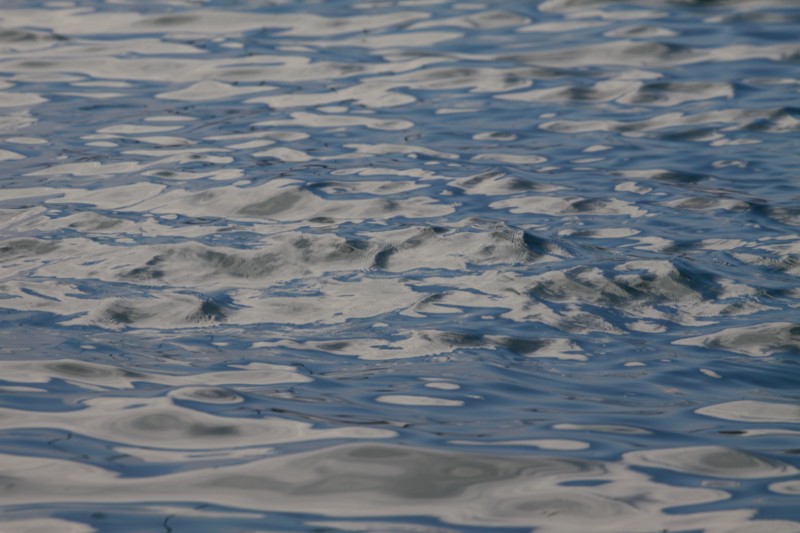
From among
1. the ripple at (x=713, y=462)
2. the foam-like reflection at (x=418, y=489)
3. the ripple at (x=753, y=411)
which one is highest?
the foam-like reflection at (x=418, y=489)

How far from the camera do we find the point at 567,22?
36.9 ft

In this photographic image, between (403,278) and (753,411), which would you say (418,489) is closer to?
(753,411)

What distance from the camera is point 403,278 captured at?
5.75m

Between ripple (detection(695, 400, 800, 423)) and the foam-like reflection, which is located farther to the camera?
ripple (detection(695, 400, 800, 423))

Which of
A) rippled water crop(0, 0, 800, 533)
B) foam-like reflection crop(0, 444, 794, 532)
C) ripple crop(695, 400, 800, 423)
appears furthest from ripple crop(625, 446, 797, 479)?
ripple crop(695, 400, 800, 423)

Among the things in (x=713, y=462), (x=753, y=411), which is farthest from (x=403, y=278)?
(x=713, y=462)

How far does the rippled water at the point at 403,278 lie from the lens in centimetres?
365

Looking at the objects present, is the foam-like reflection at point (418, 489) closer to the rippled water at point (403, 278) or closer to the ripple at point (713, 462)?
the rippled water at point (403, 278)

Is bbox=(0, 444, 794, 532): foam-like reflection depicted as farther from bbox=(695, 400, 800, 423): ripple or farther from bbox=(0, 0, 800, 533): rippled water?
bbox=(695, 400, 800, 423): ripple

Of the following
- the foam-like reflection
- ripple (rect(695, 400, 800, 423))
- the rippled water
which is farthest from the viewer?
ripple (rect(695, 400, 800, 423))

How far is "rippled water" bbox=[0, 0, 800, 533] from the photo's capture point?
365 cm

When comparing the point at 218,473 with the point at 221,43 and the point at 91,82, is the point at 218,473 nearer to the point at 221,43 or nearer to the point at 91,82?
the point at 91,82

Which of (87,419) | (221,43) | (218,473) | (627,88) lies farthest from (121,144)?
(218,473)

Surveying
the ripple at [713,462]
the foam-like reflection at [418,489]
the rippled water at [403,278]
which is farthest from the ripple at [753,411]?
the foam-like reflection at [418,489]
